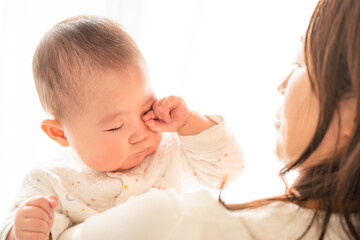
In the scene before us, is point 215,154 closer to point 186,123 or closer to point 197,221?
point 186,123

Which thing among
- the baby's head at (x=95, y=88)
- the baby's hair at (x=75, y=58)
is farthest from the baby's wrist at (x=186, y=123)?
→ the baby's hair at (x=75, y=58)

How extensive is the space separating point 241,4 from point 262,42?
18 centimetres

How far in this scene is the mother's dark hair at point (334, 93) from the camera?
25.9 inches

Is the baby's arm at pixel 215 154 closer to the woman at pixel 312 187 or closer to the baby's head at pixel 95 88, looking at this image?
the baby's head at pixel 95 88

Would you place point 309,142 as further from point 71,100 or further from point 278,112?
point 71,100

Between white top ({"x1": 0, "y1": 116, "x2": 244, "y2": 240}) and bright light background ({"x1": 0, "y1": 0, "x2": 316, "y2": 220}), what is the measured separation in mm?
384

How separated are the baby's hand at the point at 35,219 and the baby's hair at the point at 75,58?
9.5 inches

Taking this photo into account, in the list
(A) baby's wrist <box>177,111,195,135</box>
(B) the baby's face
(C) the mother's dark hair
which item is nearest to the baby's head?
(B) the baby's face

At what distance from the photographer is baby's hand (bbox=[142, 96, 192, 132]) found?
1.07 meters

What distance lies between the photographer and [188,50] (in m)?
1.80

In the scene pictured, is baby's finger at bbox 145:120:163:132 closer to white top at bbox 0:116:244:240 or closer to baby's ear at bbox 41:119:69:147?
white top at bbox 0:116:244:240

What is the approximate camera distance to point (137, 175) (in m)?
1.15

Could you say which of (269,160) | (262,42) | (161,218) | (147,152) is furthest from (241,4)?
(161,218)

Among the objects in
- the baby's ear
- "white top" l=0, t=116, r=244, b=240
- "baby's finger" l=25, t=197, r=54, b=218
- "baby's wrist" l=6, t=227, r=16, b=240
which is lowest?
"baby's wrist" l=6, t=227, r=16, b=240
